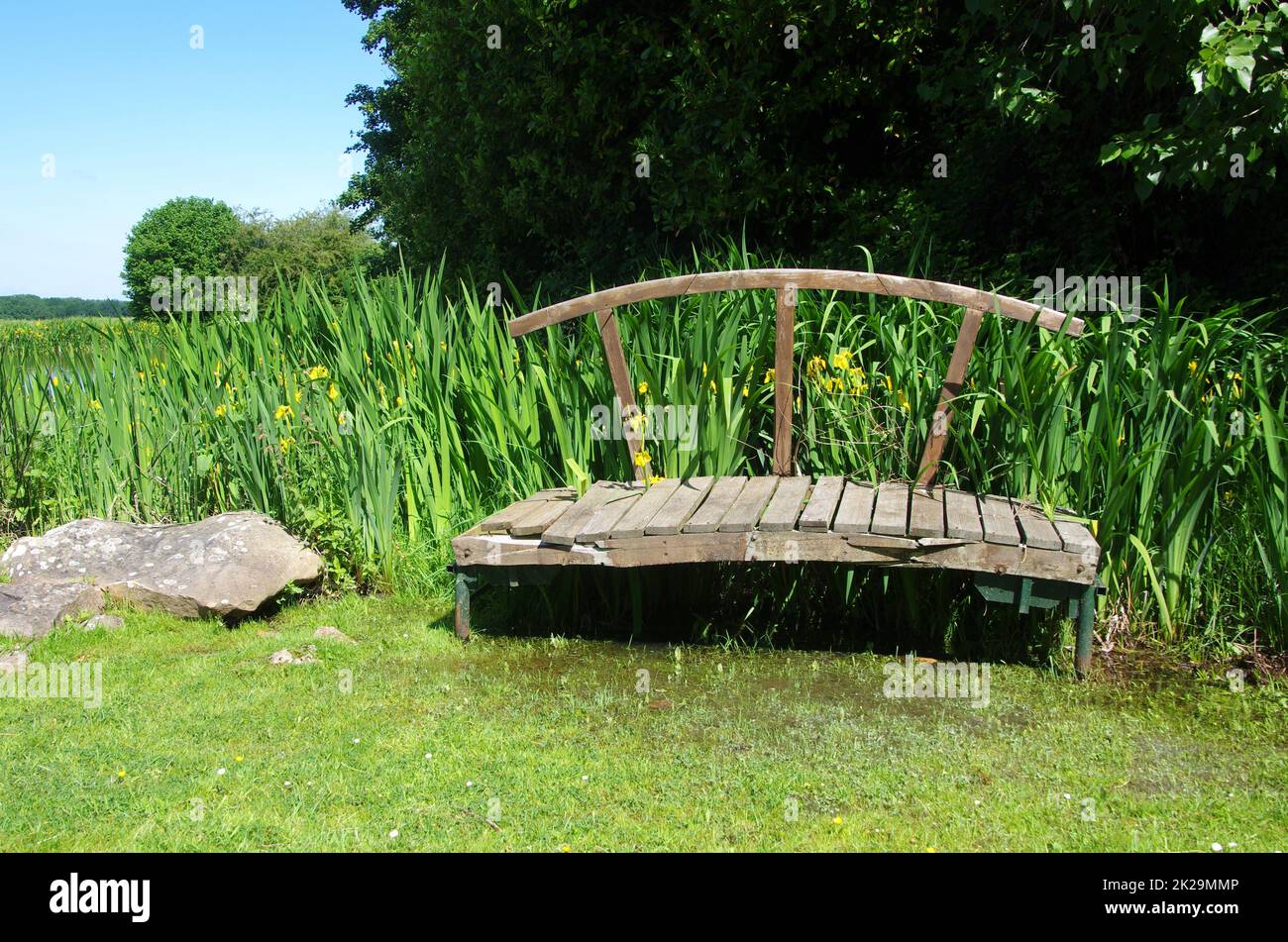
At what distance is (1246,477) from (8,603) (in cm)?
534

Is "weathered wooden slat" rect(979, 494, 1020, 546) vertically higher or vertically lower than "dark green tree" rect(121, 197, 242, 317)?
lower

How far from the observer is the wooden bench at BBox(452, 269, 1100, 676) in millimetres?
4121

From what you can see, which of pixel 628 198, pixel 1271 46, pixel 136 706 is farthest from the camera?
pixel 628 198

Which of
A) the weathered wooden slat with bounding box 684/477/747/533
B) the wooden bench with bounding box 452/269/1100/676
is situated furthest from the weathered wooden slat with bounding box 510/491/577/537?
the weathered wooden slat with bounding box 684/477/747/533

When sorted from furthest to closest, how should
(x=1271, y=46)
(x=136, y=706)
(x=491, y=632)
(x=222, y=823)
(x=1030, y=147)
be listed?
(x=1030, y=147), (x=491, y=632), (x=1271, y=46), (x=136, y=706), (x=222, y=823)

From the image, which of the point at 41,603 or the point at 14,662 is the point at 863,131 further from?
the point at 14,662

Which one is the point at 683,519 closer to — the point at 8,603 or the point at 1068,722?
the point at 1068,722

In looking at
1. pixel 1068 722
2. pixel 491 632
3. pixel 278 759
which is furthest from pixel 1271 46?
pixel 278 759

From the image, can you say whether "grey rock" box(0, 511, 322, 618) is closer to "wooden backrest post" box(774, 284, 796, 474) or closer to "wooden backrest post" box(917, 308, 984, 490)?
"wooden backrest post" box(774, 284, 796, 474)

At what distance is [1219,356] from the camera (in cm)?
475

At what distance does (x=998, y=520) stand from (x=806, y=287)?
137 centimetres

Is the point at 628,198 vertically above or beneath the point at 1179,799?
above

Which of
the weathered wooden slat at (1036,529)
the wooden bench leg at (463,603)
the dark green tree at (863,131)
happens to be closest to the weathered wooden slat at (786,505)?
the weathered wooden slat at (1036,529)

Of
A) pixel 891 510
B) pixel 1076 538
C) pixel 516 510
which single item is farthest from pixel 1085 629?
pixel 516 510
